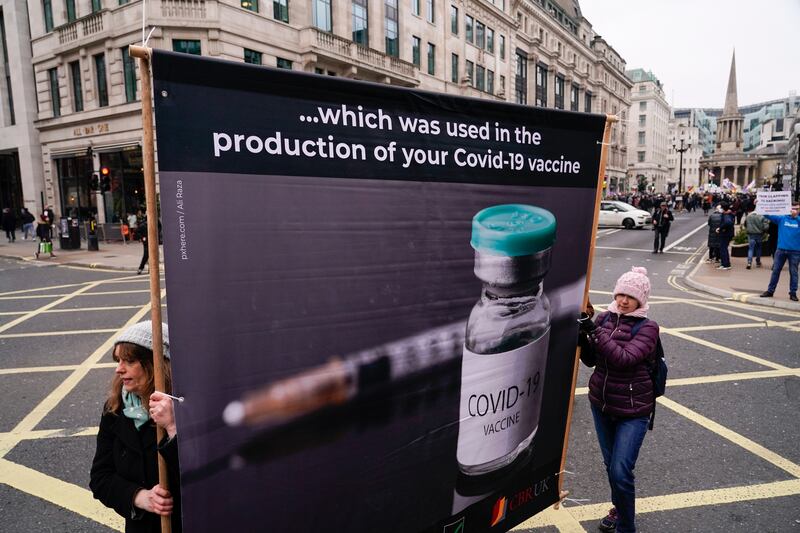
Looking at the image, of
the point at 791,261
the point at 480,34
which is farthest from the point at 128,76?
the point at 480,34

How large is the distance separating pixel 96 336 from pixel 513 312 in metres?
7.74

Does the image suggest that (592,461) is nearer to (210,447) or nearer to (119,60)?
(210,447)

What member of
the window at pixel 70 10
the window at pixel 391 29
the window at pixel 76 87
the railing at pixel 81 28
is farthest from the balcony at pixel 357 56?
the window at pixel 76 87

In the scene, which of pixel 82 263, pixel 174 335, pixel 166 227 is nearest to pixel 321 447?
pixel 174 335

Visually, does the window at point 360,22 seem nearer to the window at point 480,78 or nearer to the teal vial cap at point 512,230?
the window at point 480,78

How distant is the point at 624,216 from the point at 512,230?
3002cm

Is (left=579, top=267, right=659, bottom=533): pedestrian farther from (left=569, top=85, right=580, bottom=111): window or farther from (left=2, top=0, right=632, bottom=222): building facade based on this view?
(left=569, top=85, right=580, bottom=111): window

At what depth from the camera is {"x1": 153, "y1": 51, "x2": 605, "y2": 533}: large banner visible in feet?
5.50

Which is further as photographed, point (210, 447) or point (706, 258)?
point (706, 258)

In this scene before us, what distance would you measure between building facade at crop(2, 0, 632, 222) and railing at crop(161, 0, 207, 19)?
42 millimetres

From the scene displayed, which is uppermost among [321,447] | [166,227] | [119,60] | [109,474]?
[119,60]

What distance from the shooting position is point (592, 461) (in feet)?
14.2

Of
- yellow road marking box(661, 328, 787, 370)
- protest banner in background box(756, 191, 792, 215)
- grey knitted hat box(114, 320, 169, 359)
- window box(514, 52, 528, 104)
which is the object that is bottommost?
yellow road marking box(661, 328, 787, 370)

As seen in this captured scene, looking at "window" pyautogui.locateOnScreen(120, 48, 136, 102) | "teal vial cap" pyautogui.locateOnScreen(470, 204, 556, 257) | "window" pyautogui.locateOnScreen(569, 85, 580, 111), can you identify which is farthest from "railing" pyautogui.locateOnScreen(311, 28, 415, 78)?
"window" pyautogui.locateOnScreen(569, 85, 580, 111)
